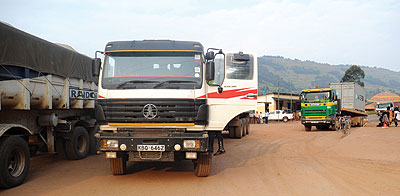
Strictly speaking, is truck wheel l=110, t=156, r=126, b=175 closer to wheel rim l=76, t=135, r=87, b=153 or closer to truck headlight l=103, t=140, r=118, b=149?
truck headlight l=103, t=140, r=118, b=149

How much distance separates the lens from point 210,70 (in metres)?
6.96

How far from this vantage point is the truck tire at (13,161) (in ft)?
20.2

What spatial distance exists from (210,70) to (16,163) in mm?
4302

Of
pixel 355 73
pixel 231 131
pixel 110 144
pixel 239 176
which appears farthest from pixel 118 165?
pixel 355 73

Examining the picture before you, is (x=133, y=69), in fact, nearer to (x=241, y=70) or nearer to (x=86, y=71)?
(x=241, y=70)

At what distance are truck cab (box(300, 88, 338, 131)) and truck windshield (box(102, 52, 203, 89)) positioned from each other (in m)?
16.9

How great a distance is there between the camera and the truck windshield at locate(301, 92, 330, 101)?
21.9 m

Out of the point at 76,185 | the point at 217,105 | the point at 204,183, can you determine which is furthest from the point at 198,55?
the point at 76,185

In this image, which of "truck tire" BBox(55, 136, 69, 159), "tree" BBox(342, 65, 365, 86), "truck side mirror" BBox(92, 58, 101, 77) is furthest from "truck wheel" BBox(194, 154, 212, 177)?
"tree" BBox(342, 65, 365, 86)

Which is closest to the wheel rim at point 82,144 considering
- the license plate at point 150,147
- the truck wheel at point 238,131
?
the license plate at point 150,147

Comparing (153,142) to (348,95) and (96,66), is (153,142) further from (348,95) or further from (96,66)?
(348,95)

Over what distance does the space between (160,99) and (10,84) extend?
288 cm

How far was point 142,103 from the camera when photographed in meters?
6.56

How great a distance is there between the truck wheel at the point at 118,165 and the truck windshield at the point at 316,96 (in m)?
17.5
